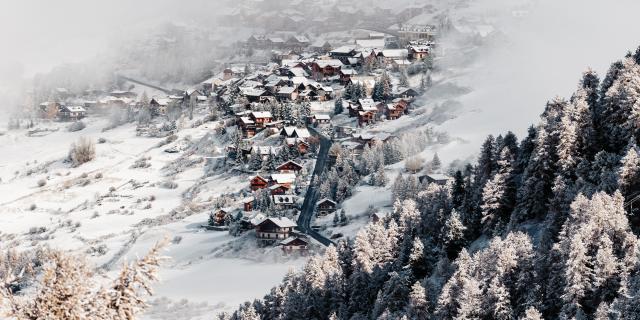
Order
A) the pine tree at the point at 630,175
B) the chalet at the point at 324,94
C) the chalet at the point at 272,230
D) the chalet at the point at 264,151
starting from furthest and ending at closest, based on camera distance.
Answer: the chalet at the point at 324,94 < the chalet at the point at 264,151 < the chalet at the point at 272,230 < the pine tree at the point at 630,175

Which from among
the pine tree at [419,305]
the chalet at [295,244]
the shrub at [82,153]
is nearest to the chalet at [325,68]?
the shrub at [82,153]

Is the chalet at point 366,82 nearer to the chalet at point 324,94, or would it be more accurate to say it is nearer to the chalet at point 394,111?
the chalet at point 324,94

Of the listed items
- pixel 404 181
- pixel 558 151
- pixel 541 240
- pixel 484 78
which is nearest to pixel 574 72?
pixel 484 78

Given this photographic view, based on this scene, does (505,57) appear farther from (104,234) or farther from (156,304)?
(156,304)

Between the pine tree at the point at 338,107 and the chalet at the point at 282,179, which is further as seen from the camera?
the pine tree at the point at 338,107

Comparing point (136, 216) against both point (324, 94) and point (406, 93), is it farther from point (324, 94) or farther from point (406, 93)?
point (406, 93)

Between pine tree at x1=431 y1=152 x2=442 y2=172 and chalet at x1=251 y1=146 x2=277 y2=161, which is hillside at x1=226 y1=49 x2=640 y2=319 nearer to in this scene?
pine tree at x1=431 y1=152 x2=442 y2=172

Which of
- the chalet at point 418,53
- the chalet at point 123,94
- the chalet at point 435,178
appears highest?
the chalet at point 418,53
